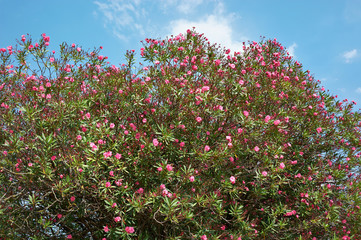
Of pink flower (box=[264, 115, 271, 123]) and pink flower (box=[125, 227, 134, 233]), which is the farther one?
pink flower (box=[264, 115, 271, 123])

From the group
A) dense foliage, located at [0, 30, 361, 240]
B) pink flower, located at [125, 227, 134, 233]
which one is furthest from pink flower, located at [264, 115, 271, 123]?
pink flower, located at [125, 227, 134, 233]

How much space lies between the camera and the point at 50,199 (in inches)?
274

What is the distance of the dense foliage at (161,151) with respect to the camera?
5.81m

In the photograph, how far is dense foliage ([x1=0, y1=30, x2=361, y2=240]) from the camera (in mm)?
5809

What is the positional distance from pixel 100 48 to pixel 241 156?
441 centimetres

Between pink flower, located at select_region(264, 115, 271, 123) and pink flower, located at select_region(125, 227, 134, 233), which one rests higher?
pink flower, located at select_region(264, 115, 271, 123)

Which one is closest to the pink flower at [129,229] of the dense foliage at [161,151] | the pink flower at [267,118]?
the dense foliage at [161,151]

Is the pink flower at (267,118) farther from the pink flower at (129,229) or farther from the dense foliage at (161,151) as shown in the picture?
the pink flower at (129,229)

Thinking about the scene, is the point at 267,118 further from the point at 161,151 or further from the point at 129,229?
the point at 129,229

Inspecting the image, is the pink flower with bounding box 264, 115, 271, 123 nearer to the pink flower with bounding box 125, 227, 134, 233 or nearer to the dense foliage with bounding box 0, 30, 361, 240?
the dense foliage with bounding box 0, 30, 361, 240

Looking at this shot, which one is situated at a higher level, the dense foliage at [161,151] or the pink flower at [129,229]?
the dense foliage at [161,151]

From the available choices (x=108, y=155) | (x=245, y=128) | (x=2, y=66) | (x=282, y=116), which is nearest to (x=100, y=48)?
(x=2, y=66)

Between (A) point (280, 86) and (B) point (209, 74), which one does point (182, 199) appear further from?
(A) point (280, 86)

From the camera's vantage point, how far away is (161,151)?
6469 mm
